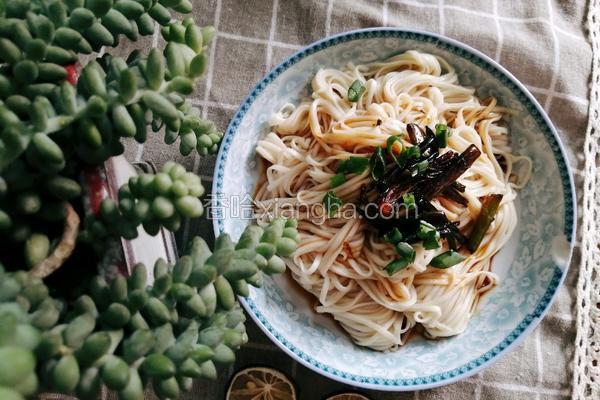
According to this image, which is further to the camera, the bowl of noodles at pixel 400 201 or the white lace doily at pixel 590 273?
the white lace doily at pixel 590 273

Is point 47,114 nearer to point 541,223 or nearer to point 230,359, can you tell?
point 230,359

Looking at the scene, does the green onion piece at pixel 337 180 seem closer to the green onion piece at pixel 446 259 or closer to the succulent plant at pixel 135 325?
the green onion piece at pixel 446 259

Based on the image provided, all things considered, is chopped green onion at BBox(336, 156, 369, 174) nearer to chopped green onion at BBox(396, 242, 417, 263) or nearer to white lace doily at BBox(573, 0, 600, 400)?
chopped green onion at BBox(396, 242, 417, 263)

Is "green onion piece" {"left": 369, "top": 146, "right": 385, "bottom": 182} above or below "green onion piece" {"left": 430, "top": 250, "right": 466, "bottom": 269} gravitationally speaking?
above

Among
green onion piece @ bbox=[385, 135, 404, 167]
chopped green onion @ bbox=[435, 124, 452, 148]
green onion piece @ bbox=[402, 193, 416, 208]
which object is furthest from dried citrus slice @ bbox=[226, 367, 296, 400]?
chopped green onion @ bbox=[435, 124, 452, 148]

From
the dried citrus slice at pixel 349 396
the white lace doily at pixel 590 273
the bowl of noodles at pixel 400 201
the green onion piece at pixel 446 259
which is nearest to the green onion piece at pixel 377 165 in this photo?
the bowl of noodles at pixel 400 201

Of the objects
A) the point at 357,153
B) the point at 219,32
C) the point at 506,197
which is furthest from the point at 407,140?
the point at 219,32
